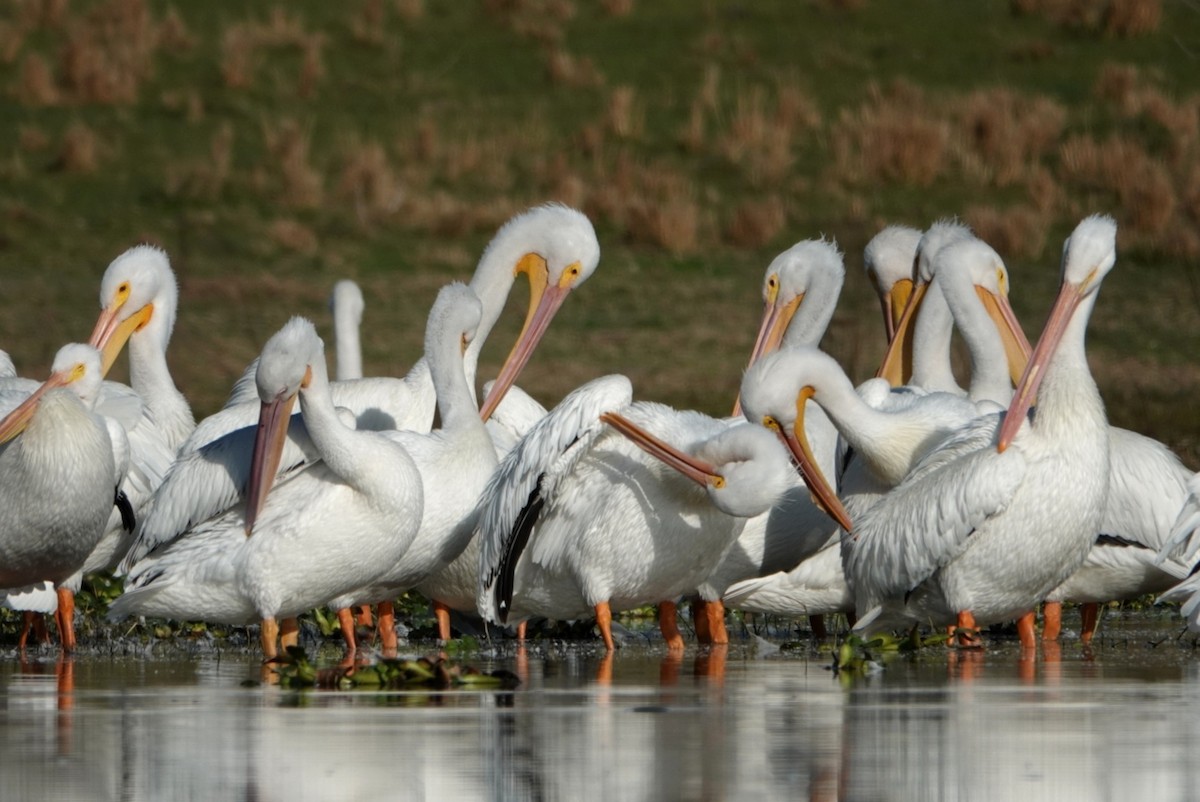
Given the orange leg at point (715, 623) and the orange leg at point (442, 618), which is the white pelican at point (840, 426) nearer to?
the orange leg at point (715, 623)

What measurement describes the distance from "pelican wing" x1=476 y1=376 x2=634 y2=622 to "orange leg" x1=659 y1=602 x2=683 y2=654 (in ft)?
2.01

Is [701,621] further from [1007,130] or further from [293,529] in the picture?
[1007,130]

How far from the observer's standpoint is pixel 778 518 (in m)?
9.38

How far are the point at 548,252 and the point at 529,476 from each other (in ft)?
10.1

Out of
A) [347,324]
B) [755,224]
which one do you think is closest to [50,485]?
[347,324]

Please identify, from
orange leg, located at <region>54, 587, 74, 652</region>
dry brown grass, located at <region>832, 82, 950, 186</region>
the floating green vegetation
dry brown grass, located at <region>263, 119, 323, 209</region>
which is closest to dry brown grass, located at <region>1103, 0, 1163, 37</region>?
dry brown grass, located at <region>832, 82, 950, 186</region>

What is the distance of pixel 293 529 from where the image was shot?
8.42m

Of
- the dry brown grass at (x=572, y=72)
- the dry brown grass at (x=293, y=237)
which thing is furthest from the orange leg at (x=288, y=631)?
the dry brown grass at (x=572, y=72)

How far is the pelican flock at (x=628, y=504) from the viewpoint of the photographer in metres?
8.18

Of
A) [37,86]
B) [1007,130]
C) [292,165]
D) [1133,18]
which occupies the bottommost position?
[292,165]

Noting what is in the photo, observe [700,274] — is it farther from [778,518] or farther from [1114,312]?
[778,518]

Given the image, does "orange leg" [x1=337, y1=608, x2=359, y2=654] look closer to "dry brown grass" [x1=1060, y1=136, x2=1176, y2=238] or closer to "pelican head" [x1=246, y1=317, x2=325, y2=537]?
"pelican head" [x1=246, y1=317, x2=325, y2=537]

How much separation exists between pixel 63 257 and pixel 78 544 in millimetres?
12227

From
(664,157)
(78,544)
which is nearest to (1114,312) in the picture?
(664,157)
